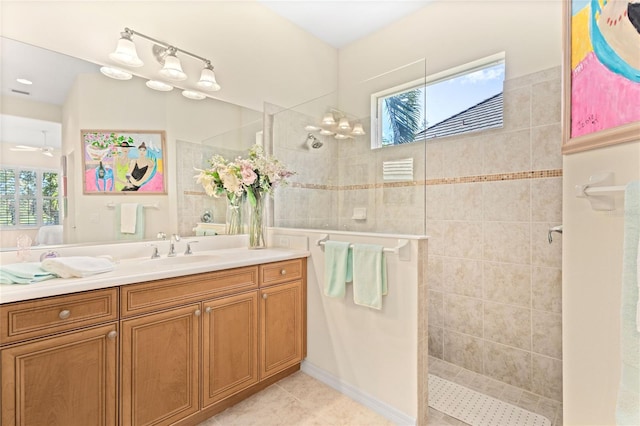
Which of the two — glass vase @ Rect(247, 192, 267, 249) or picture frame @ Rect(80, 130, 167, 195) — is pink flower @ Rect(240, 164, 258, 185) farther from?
picture frame @ Rect(80, 130, 167, 195)

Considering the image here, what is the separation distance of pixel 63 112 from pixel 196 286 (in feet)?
4.13

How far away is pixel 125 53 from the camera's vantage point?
1.86m

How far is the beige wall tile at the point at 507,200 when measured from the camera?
2.09 m

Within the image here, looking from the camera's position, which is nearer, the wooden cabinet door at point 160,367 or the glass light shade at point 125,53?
the wooden cabinet door at point 160,367

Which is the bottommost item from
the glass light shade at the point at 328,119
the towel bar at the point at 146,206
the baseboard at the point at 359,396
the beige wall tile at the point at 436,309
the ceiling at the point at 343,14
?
the baseboard at the point at 359,396

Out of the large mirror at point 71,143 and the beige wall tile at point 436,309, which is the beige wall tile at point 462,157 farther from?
→ the large mirror at point 71,143

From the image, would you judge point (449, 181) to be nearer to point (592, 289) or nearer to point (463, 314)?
point (463, 314)

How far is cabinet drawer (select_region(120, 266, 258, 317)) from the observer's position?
1.41 meters

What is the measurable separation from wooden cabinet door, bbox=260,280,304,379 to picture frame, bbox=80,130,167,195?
1.07 meters

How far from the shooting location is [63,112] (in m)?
1.72

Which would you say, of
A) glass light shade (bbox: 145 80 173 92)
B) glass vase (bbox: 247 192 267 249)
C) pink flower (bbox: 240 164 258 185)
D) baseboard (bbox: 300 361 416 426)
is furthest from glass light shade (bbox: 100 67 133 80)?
baseboard (bbox: 300 361 416 426)

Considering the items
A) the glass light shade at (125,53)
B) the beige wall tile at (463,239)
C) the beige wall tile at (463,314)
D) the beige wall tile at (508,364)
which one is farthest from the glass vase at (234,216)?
the beige wall tile at (508,364)

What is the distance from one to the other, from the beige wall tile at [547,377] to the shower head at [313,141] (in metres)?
2.18

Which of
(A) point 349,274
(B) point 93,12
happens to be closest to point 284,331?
(A) point 349,274
